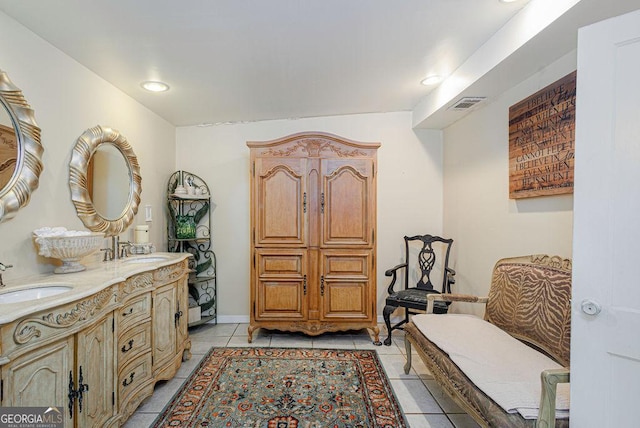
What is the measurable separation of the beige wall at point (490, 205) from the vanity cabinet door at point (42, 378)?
9.25ft

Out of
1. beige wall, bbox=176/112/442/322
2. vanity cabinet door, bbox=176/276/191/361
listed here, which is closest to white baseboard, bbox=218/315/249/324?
beige wall, bbox=176/112/442/322

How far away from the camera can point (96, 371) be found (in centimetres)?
150

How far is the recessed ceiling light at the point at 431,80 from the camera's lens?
254cm

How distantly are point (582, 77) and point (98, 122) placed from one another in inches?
119

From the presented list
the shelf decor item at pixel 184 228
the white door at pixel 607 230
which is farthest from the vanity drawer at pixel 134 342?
the white door at pixel 607 230

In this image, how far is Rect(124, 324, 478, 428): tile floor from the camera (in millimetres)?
1898

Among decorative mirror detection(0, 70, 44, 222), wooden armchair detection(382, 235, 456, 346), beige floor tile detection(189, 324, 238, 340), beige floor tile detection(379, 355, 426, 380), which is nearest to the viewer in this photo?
decorative mirror detection(0, 70, 44, 222)

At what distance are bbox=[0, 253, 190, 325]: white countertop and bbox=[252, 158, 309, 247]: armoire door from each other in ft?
3.04

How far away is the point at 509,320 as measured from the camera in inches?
79.1

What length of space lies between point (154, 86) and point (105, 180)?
892 millimetres

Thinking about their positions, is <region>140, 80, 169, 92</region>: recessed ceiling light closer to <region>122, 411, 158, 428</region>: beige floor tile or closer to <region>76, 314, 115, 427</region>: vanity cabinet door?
<region>76, 314, 115, 427</region>: vanity cabinet door

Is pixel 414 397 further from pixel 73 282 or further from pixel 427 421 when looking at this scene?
pixel 73 282

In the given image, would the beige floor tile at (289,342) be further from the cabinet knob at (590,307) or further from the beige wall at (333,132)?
the cabinet knob at (590,307)

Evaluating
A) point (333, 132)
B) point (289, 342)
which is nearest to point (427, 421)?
point (289, 342)
